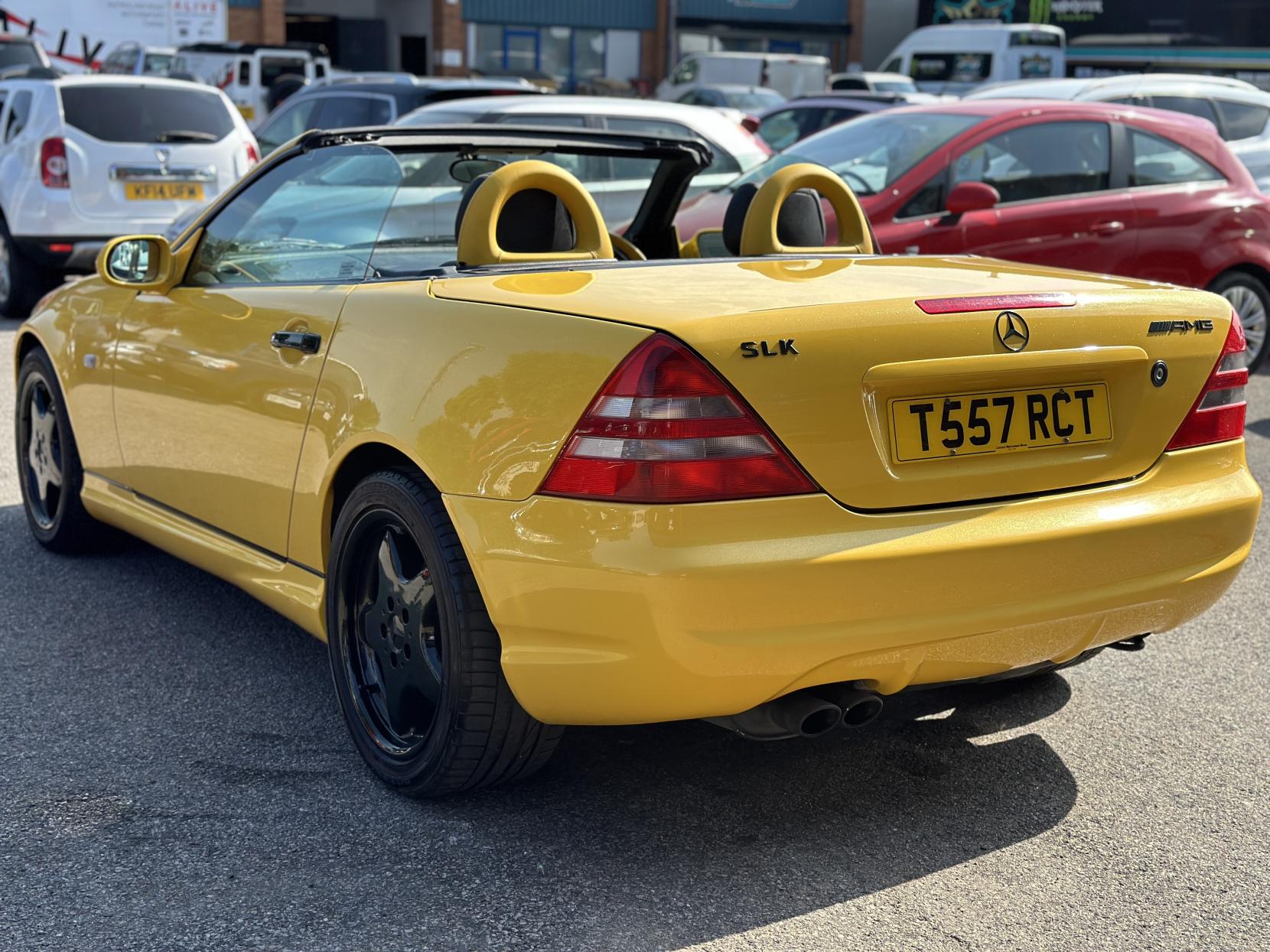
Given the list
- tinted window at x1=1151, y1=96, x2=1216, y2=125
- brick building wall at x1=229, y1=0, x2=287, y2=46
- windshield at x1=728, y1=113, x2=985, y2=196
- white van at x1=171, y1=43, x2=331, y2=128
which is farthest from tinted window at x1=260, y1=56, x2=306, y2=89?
windshield at x1=728, y1=113, x2=985, y2=196

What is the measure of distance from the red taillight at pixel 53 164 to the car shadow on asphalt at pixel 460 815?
25.7 ft

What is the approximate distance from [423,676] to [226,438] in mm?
1015

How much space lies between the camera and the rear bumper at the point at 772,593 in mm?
2660

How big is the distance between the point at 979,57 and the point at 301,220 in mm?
27664

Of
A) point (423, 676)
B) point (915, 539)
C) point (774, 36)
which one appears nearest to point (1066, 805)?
point (915, 539)

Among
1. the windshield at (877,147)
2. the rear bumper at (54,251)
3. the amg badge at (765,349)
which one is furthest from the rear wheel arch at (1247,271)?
the rear bumper at (54,251)

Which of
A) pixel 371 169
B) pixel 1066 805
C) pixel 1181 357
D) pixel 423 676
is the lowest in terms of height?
pixel 1066 805

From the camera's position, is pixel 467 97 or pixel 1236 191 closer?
pixel 1236 191

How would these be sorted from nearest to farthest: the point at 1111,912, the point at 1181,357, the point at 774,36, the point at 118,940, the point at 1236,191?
1. the point at 118,940
2. the point at 1111,912
3. the point at 1181,357
4. the point at 1236,191
5. the point at 774,36

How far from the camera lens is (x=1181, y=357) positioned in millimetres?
3215

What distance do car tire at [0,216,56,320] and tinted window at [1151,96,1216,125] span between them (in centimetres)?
857

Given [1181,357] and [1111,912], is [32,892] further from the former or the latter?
[1181,357]

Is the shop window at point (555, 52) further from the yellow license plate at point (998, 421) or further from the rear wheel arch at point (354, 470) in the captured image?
the yellow license plate at point (998, 421)

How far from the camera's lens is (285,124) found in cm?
1443
